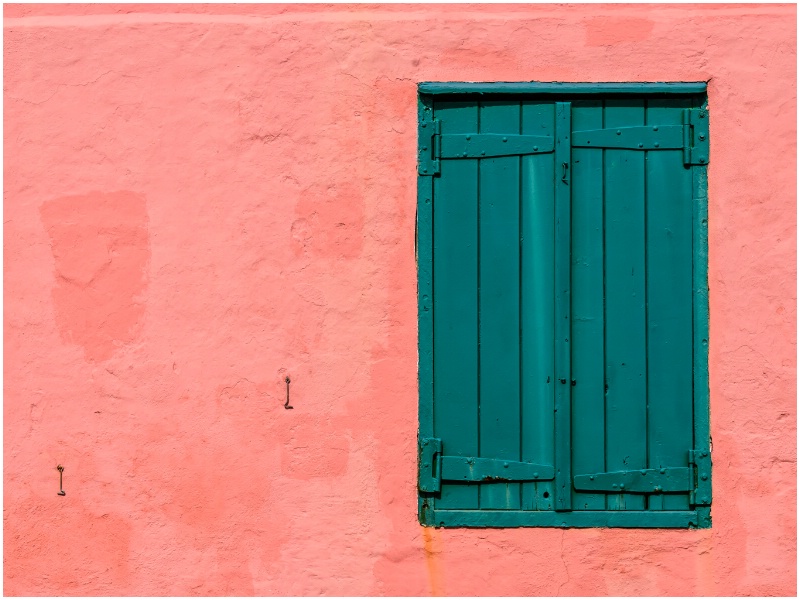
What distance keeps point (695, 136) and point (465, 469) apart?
5.34 ft

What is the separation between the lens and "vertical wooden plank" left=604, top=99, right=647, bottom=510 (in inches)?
151

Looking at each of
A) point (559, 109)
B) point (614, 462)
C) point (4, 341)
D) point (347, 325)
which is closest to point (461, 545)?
point (614, 462)

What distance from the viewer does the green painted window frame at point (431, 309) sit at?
382 cm

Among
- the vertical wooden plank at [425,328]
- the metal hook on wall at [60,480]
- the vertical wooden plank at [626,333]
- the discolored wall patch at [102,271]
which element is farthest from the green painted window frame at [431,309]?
the metal hook on wall at [60,480]

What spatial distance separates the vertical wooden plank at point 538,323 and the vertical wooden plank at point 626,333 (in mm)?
232

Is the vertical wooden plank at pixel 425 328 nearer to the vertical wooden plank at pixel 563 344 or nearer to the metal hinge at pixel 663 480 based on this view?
the vertical wooden plank at pixel 563 344

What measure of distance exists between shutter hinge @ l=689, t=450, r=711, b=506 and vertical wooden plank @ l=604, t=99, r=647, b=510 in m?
0.20

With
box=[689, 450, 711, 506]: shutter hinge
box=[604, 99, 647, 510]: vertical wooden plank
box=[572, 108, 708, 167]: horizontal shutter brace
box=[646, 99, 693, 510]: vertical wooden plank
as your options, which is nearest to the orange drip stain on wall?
box=[604, 99, 647, 510]: vertical wooden plank

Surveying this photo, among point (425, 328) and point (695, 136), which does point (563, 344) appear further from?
point (695, 136)

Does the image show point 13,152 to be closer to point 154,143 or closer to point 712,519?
point 154,143

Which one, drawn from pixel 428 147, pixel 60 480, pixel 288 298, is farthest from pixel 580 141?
pixel 60 480

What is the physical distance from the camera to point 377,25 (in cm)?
394

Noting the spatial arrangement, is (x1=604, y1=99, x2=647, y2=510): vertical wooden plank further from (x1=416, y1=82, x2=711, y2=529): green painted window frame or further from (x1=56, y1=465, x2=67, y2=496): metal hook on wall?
(x1=56, y1=465, x2=67, y2=496): metal hook on wall

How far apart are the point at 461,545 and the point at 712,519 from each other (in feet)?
3.31
